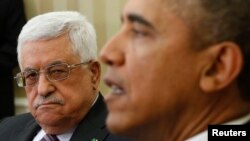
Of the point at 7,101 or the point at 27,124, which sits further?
the point at 7,101

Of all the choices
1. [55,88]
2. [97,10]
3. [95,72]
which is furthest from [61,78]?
[97,10]

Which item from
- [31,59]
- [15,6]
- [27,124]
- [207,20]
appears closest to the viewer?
[207,20]

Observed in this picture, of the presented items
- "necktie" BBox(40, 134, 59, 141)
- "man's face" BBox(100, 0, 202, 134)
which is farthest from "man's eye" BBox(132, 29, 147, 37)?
"necktie" BBox(40, 134, 59, 141)

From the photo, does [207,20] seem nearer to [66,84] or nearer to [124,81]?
[124,81]

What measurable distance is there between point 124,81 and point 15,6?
265 centimetres

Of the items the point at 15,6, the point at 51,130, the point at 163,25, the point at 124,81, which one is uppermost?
the point at 15,6

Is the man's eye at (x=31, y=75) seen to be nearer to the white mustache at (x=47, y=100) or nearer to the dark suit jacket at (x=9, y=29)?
the white mustache at (x=47, y=100)

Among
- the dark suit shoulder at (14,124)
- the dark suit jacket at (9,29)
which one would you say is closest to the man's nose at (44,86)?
the dark suit shoulder at (14,124)

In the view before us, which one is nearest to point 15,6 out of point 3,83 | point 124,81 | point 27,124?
point 3,83

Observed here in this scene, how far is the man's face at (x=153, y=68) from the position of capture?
108 cm

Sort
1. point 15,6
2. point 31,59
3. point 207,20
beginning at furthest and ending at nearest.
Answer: point 15,6, point 31,59, point 207,20

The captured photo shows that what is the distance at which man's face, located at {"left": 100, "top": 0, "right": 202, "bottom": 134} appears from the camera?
3.54 ft

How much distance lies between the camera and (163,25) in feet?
3.57

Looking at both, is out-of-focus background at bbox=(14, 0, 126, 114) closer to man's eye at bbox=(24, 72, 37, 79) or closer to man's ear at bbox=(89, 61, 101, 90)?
man's ear at bbox=(89, 61, 101, 90)
